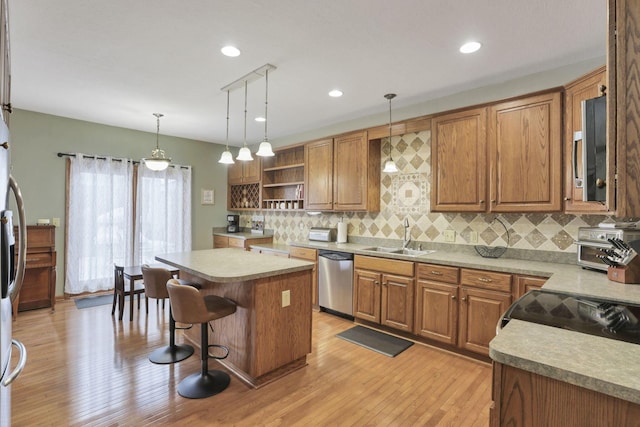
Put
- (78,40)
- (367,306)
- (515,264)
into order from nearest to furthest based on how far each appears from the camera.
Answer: (78,40)
(515,264)
(367,306)

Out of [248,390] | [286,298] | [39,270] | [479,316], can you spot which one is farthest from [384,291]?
[39,270]

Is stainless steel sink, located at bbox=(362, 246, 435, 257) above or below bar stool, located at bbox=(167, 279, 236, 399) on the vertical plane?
above

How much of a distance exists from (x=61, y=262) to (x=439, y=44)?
17.8ft

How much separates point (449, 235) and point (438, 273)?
69 centimetres

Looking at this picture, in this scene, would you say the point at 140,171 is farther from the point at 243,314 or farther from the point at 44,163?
the point at 243,314

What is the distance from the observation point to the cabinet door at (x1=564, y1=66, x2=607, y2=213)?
91.4 inches

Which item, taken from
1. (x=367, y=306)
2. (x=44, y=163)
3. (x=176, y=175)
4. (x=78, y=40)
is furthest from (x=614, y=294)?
(x=44, y=163)

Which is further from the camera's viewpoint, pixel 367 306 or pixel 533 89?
pixel 367 306

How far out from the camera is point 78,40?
2408 mm

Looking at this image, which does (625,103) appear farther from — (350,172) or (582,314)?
(350,172)

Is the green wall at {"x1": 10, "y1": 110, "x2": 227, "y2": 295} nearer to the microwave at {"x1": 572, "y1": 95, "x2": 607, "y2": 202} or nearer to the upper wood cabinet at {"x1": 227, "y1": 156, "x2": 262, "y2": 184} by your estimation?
the upper wood cabinet at {"x1": 227, "y1": 156, "x2": 262, "y2": 184}

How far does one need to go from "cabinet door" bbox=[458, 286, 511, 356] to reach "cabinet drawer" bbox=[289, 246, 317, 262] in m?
1.91

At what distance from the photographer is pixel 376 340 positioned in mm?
3309

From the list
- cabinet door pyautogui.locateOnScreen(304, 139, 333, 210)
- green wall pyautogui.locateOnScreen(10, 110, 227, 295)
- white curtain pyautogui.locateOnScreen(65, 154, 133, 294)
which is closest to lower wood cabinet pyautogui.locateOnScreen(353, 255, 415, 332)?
cabinet door pyautogui.locateOnScreen(304, 139, 333, 210)
